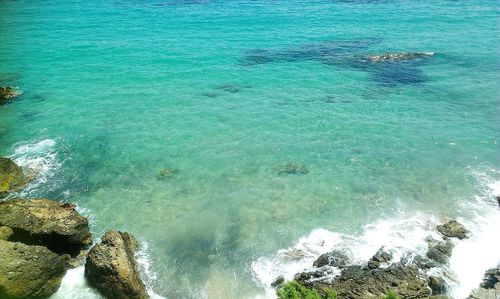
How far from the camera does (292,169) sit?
24.3 m

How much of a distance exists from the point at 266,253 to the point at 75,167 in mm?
14223

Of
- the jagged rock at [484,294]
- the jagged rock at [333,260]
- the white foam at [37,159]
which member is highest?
the jagged rock at [484,294]

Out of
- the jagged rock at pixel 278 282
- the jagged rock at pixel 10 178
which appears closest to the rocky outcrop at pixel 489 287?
the jagged rock at pixel 278 282

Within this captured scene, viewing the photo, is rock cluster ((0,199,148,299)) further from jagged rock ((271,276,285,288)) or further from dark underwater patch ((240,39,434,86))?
dark underwater patch ((240,39,434,86))

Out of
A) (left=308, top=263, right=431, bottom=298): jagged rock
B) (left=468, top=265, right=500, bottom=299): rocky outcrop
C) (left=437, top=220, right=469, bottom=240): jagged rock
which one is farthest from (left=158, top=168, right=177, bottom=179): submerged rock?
(left=468, top=265, right=500, bottom=299): rocky outcrop

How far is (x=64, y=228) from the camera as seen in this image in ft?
57.6

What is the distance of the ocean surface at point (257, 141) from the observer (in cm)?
1869

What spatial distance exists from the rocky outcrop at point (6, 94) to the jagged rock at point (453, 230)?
34.6 meters

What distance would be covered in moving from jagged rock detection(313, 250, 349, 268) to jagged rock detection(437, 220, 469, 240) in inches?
210

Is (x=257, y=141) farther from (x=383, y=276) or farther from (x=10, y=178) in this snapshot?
(x=10, y=178)

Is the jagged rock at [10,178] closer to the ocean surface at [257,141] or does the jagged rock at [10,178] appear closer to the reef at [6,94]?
the ocean surface at [257,141]

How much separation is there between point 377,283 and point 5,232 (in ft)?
53.0

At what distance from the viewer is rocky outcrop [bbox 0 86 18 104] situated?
108ft

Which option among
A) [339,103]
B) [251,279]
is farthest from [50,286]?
[339,103]
